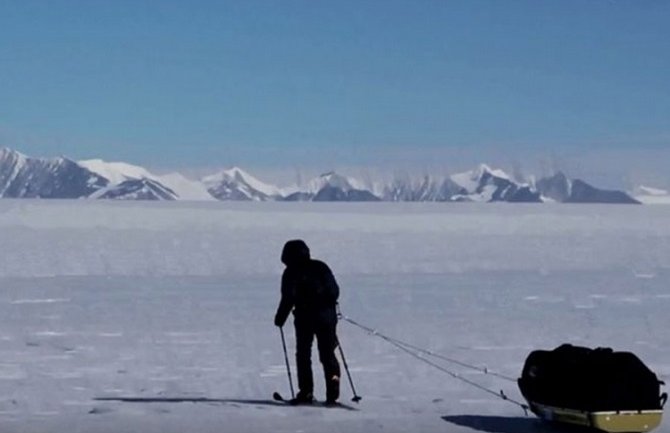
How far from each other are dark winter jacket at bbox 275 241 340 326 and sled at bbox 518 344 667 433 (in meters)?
1.54

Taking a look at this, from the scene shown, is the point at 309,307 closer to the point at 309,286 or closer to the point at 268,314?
the point at 309,286

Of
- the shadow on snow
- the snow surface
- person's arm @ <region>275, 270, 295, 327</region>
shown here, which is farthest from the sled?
the shadow on snow

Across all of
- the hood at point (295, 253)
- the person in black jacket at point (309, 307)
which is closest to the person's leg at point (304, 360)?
the person in black jacket at point (309, 307)

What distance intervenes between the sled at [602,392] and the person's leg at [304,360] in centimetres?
166

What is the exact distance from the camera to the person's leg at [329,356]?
805 centimetres

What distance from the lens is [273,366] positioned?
34.4ft

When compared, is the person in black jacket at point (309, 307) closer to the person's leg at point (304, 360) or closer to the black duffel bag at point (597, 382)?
the person's leg at point (304, 360)

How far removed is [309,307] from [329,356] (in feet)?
1.17

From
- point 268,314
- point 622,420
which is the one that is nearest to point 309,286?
point 622,420

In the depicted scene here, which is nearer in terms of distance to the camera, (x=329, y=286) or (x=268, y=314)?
(x=329, y=286)

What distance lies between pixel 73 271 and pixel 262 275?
11.2ft

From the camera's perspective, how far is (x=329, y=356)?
809 cm

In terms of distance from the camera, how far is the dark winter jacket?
8.00 metres

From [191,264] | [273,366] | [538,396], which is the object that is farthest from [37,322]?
[191,264]
